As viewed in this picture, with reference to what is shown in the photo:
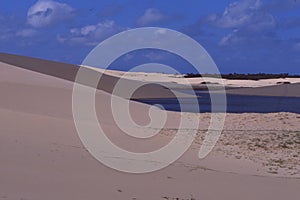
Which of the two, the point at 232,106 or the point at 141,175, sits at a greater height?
the point at 232,106

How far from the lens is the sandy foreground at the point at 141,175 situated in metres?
7.45

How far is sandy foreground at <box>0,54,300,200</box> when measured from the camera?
24.4 ft

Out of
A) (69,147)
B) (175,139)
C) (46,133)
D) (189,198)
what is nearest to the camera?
(189,198)

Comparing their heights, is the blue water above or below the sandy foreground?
above

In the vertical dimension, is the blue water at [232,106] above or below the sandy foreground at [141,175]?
above

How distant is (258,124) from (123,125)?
5.47m

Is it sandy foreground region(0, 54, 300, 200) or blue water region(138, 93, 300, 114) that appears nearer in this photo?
sandy foreground region(0, 54, 300, 200)

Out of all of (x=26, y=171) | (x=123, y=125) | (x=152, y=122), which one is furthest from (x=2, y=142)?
(x=152, y=122)

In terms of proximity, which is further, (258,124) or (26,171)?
(258,124)

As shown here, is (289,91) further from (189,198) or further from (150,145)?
(189,198)

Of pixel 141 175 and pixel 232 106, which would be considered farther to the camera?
pixel 232 106

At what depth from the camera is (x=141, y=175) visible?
905cm

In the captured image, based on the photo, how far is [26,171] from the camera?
26.5ft

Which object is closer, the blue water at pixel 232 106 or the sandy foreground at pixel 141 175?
the sandy foreground at pixel 141 175
